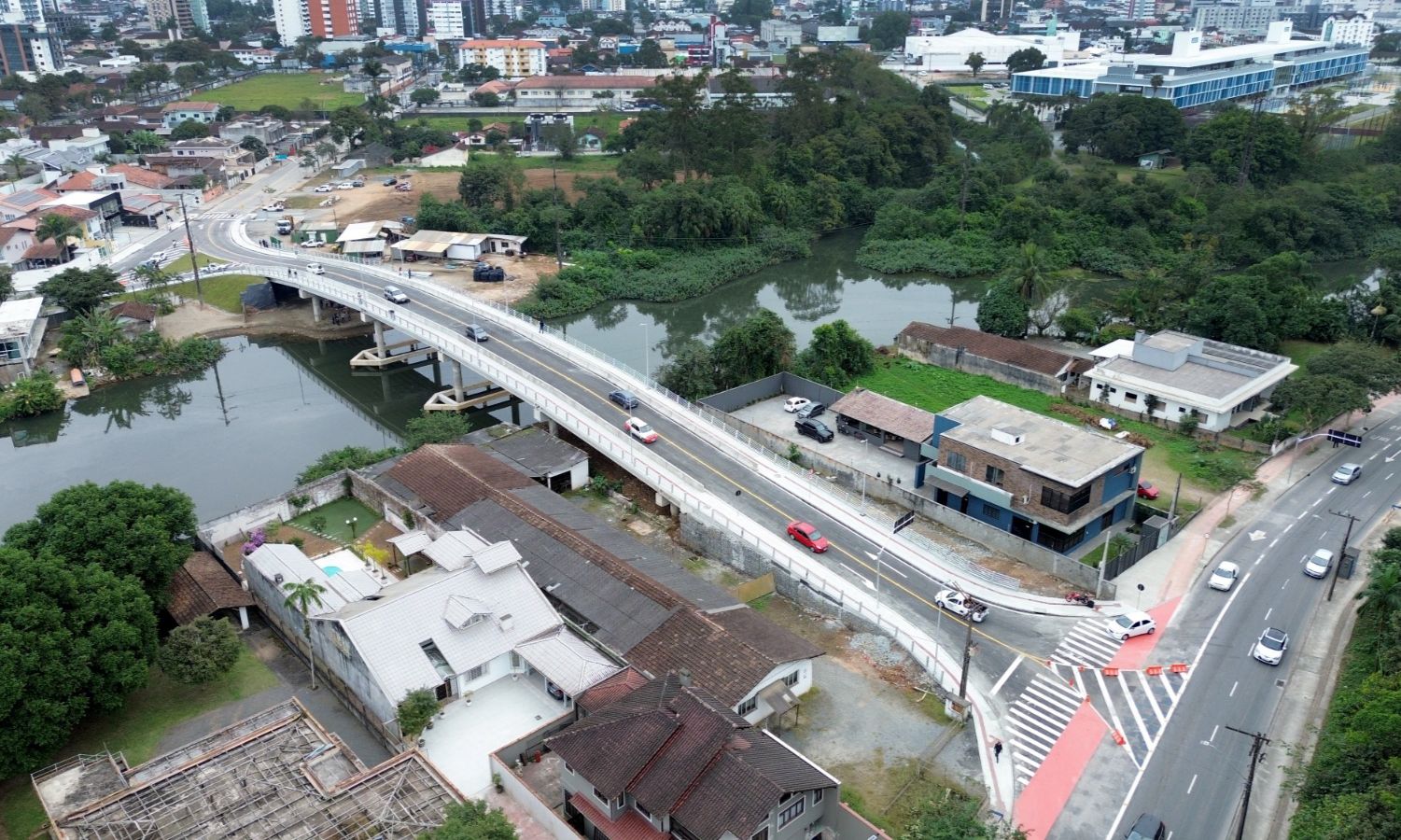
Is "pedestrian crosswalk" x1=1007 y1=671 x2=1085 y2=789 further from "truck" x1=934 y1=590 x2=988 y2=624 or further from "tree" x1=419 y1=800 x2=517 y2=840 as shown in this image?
"tree" x1=419 y1=800 x2=517 y2=840

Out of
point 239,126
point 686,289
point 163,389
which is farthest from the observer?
point 239,126

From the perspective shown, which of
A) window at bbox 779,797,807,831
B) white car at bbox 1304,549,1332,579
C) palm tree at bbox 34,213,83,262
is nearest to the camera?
window at bbox 779,797,807,831

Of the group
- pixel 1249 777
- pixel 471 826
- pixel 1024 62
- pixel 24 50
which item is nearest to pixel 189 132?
pixel 24 50

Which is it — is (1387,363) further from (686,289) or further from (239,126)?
(239,126)

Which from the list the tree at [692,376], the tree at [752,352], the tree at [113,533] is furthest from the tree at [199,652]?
the tree at [752,352]

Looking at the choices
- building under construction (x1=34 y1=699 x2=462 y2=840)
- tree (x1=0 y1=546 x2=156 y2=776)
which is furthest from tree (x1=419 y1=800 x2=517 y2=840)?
tree (x1=0 y1=546 x2=156 y2=776)

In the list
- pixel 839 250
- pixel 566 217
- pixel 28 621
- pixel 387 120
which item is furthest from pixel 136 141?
pixel 28 621
